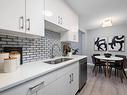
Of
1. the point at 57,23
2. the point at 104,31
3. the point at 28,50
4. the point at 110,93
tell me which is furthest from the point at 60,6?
the point at 104,31

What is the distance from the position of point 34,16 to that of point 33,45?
65cm

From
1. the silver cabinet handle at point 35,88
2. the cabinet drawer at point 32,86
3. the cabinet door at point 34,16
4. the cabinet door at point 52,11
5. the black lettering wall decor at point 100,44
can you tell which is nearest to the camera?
the cabinet drawer at point 32,86

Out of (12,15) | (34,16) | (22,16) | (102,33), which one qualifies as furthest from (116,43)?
(12,15)

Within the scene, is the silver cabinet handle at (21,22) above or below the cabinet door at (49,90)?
above

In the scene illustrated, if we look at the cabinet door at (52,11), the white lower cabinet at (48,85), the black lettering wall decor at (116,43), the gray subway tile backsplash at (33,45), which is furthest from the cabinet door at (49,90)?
the black lettering wall decor at (116,43)

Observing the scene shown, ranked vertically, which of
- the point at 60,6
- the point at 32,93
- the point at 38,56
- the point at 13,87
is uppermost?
the point at 60,6

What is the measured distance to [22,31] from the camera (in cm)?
123

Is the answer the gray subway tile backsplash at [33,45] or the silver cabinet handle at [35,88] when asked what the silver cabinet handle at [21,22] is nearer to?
the gray subway tile backsplash at [33,45]

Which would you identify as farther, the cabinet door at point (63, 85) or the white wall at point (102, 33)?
the white wall at point (102, 33)

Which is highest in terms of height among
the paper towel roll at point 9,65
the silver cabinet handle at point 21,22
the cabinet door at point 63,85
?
the silver cabinet handle at point 21,22

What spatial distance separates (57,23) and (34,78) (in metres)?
1.31

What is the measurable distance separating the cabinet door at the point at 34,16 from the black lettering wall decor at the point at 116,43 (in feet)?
15.7

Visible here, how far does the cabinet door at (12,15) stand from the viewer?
3.30 feet

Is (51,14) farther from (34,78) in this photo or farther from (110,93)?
(110,93)
